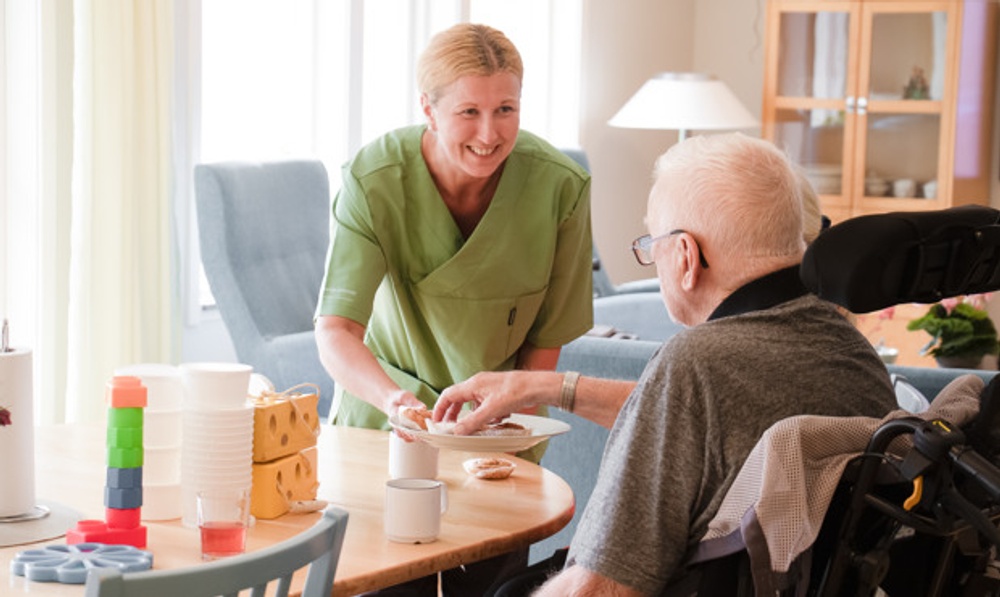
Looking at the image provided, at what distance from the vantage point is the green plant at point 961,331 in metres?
4.14

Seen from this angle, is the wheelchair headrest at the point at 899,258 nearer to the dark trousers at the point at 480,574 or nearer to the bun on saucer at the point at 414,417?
the bun on saucer at the point at 414,417

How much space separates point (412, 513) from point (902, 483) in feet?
2.25

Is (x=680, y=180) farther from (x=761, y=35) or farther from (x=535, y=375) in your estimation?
(x=761, y=35)

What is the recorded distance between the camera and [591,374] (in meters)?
3.14

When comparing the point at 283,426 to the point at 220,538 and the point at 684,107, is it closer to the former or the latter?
the point at 220,538

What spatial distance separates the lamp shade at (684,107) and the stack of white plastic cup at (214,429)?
438 cm

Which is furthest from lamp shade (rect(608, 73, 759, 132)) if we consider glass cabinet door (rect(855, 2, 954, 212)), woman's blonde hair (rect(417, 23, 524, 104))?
woman's blonde hair (rect(417, 23, 524, 104))

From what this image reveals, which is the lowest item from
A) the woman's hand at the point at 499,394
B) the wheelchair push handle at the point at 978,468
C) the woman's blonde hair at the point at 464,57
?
the woman's hand at the point at 499,394

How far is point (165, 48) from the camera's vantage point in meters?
4.21

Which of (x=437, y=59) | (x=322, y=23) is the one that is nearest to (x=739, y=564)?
(x=437, y=59)

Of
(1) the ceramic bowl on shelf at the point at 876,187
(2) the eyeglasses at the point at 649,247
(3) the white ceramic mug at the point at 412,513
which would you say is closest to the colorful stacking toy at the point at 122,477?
(3) the white ceramic mug at the point at 412,513

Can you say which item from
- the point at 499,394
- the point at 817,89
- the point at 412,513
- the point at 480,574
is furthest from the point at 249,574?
the point at 817,89

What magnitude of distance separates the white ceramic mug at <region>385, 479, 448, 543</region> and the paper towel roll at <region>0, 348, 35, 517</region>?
47cm

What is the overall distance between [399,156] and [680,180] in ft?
2.91
